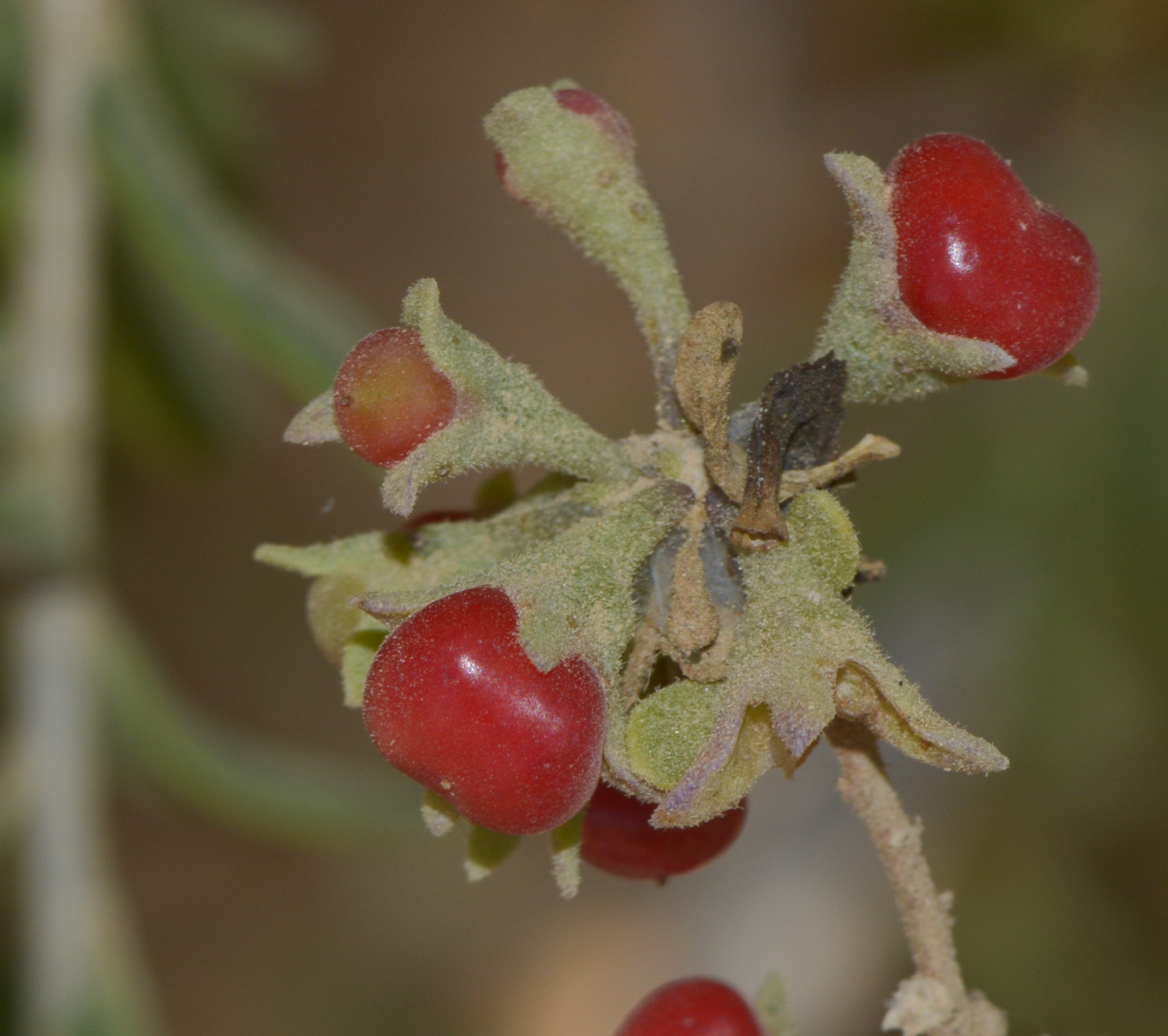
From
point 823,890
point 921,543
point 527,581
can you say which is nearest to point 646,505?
point 527,581

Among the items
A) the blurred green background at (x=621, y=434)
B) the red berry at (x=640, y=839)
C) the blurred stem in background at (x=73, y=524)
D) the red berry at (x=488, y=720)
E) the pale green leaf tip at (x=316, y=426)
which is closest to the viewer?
the red berry at (x=488, y=720)

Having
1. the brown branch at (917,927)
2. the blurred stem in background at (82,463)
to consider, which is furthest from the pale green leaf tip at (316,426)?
the blurred stem in background at (82,463)

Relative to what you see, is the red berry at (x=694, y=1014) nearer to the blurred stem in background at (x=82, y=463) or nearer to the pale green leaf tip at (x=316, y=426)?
the pale green leaf tip at (x=316, y=426)

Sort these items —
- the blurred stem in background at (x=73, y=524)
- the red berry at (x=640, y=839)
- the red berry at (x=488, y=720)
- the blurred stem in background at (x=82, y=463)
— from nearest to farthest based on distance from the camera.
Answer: the red berry at (x=488, y=720) < the red berry at (x=640, y=839) < the blurred stem in background at (x=82, y=463) < the blurred stem in background at (x=73, y=524)

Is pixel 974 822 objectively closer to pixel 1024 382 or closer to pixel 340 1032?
pixel 1024 382

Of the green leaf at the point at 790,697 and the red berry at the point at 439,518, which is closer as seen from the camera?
the green leaf at the point at 790,697

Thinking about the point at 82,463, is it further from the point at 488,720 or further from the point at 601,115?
the point at 488,720

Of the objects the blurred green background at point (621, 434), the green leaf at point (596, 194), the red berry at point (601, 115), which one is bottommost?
the blurred green background at point (621, 434)
